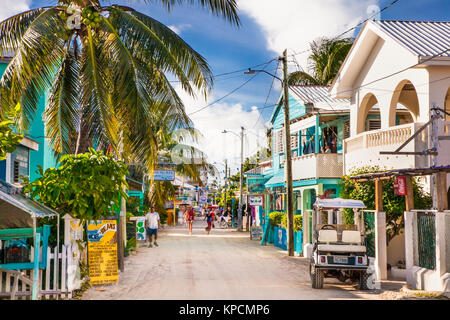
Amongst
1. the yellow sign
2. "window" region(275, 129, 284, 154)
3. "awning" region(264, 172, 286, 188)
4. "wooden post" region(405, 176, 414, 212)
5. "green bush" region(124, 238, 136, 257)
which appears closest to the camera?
the yellow sign

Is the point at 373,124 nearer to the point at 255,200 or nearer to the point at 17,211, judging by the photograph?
the point at 255,200

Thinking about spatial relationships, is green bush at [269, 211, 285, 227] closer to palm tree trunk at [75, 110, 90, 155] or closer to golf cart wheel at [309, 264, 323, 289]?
golf cart wheel at [309, 264, 323, 289]

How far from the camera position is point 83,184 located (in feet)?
39.8

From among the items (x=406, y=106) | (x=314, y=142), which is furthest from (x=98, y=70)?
(x=314, y=142)

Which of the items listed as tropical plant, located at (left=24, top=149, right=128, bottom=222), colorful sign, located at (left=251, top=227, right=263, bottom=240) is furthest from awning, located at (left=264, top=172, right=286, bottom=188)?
tropical plant, located at (left=24, top=149, right=128, bottom=222)

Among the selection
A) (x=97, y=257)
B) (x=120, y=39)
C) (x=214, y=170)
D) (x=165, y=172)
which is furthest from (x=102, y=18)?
(x=214, y=170)

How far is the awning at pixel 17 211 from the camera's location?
1080 centimetres

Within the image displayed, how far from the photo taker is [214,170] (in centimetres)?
4931

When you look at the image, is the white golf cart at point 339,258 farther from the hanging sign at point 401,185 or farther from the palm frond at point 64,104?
the palm frond at point 64,104

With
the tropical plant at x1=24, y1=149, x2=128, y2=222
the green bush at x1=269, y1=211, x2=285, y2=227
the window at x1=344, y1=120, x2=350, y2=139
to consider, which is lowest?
the green bush at x1=269, y1=211, x2=285, y2=227

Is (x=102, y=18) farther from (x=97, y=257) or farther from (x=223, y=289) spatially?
(x=223, y=289)

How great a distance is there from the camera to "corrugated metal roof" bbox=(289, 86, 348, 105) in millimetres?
28969

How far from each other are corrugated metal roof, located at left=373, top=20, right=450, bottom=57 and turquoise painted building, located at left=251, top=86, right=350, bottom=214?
5535 mm

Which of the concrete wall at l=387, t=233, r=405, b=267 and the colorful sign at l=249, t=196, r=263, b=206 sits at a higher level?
the colorful sign at l=249, t=196, r=263, b=206
